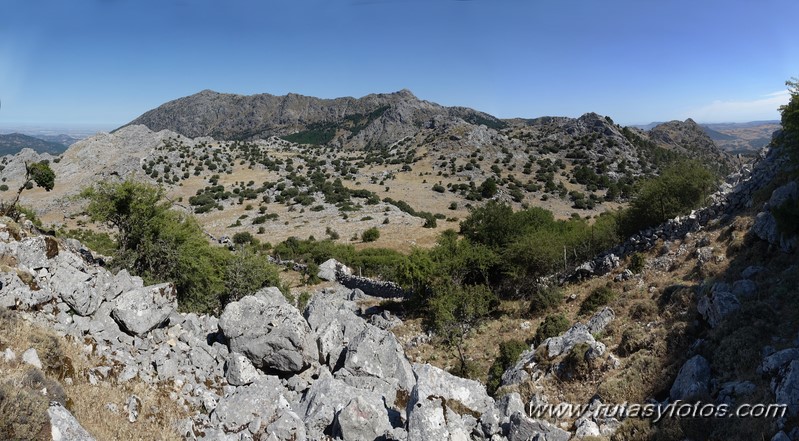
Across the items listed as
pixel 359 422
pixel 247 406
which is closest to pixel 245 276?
pixel 247 406

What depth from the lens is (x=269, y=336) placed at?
12.4 metres

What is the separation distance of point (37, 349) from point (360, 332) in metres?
7.81

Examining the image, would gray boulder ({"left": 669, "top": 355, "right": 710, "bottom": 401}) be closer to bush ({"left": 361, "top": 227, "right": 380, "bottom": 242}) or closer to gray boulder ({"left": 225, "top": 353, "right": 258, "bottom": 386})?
gray boulder ({"left": 225, "top": 353, "right": 258, "bottom": 386})

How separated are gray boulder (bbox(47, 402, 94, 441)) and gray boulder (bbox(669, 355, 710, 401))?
44.2ft

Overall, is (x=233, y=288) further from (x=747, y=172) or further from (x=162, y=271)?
(x=747, y=172)

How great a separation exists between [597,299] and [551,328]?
4.06 meters

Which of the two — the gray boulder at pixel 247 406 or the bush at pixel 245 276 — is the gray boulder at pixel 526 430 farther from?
the bush at pixel 245 276

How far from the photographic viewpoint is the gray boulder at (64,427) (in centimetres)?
693

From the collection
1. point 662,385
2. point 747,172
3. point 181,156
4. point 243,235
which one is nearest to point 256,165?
point 181,156

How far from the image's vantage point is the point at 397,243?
156ft

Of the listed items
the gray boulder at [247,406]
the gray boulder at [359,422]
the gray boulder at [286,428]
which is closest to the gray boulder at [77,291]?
the gray boulder at [247,406]

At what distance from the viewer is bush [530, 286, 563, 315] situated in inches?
976

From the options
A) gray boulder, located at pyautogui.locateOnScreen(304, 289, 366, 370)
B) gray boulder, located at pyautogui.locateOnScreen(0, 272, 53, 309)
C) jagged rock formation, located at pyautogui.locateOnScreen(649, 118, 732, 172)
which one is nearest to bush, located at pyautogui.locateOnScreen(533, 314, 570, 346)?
gray boulder, located at pyautogui.locateOnScreen(304, 289, 366, 370)

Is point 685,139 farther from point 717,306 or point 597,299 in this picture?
point 717,306
